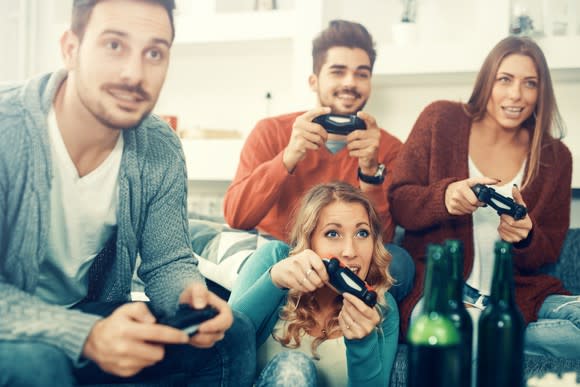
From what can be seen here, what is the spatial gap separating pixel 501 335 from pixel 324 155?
773mm

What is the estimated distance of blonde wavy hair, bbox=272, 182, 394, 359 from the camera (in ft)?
3.78

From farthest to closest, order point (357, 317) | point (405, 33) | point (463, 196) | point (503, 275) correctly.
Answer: point (405, 33)
point (463, 196)
point (357, 317)
point (503, 275)

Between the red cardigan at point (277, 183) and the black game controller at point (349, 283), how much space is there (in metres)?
0.50

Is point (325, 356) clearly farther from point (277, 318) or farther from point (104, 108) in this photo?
point (104, 108)

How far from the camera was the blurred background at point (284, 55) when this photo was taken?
189 cm

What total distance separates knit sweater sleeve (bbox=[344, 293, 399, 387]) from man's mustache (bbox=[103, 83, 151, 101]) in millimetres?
476

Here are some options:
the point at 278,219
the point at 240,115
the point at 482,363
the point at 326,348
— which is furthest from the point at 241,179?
the point at 482,363

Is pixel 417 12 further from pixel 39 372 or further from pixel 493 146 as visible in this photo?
pixel 39 372

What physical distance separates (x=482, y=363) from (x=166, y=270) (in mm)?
488

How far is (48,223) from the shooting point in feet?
2.96

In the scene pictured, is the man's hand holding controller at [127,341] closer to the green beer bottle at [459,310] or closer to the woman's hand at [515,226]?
the green beer bottle at [459,310]

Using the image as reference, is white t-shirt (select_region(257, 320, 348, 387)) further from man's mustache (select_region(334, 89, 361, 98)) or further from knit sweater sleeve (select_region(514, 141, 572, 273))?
man's mustache (select_region(334, 89, 361, 98))

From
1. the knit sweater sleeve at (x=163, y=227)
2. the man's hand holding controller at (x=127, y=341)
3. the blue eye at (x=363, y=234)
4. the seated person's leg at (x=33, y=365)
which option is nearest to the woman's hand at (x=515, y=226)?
the blue eye at (x=363, y=234)

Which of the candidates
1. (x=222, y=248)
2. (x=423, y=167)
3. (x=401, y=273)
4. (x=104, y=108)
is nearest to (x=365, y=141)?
(x=423, y=167)
